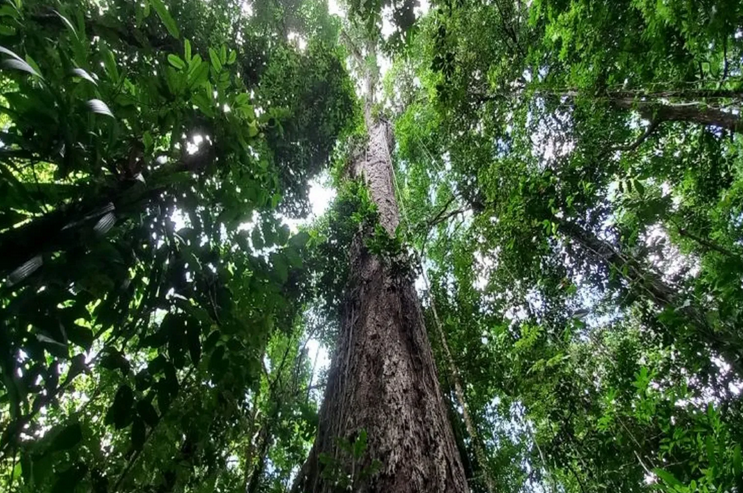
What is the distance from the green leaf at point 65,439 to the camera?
0.86m

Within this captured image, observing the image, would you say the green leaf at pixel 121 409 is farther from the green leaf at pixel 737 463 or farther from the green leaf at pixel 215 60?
the green leaf at pixel 737 463

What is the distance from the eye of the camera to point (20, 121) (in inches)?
32.3

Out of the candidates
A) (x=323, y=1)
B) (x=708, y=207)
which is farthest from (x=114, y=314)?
(x=323, y=1)

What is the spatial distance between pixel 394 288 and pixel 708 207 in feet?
7.74

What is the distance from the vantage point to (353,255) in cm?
380

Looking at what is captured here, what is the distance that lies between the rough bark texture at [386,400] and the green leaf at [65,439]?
0.97 m

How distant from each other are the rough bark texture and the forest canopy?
0.05 feet

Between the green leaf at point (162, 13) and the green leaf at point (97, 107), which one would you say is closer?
the green leaf at point (97, 107)

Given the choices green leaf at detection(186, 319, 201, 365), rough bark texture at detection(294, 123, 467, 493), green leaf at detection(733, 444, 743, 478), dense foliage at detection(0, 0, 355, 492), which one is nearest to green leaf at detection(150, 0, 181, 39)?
dense foliage at detection(0, 0, 355, 492)

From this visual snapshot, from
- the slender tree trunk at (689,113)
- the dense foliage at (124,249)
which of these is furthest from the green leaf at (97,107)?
the slender tree trunk at (689,113)

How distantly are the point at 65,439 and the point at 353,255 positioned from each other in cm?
298

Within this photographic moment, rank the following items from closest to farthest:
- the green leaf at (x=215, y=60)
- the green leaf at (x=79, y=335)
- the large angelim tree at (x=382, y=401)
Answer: the green leaf at (x=79, y=335)
the green leaf at (x=215, y=60)
the large angelim tree at (x=382, y=401)

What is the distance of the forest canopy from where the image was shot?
97 centimetres

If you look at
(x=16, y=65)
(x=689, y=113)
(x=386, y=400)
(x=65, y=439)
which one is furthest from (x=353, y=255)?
(x=16, y=65)
